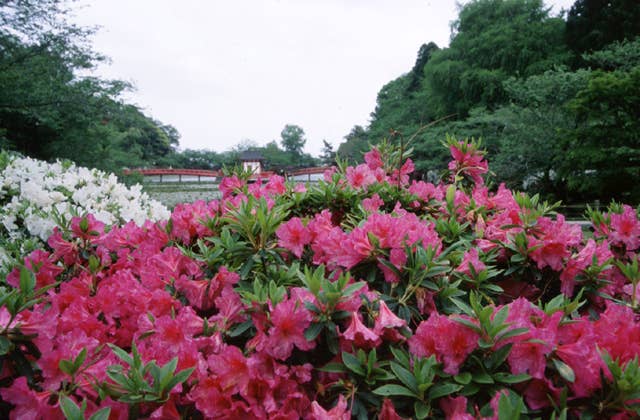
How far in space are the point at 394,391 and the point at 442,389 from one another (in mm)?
84

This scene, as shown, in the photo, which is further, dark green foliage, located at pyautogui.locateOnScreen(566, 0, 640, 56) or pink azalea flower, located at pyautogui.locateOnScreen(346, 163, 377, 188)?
dark green foliage, located at pyautogui.locateOnScreen(566, 0, 640, 56)

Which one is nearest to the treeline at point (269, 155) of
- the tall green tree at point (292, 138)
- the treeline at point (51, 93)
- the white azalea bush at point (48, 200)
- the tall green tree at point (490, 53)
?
the tall green tree at point (292, 138)

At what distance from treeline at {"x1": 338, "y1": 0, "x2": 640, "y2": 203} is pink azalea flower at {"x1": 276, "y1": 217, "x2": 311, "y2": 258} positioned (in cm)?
350

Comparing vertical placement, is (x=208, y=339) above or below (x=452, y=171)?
below

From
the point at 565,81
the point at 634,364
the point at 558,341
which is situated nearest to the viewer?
the point at 634,364

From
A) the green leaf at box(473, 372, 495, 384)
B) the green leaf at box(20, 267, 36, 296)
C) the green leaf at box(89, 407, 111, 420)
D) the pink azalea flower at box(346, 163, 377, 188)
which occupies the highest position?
the pink azalea flower at box(346, 163, 377, 188)

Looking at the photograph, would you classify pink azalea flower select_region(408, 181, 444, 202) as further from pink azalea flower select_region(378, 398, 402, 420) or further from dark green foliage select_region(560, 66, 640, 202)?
dark green foliage select_region(560, 66, 640, 202)

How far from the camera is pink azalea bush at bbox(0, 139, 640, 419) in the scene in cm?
76

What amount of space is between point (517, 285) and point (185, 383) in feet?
2.87

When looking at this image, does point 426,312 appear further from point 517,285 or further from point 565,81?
point 565,81

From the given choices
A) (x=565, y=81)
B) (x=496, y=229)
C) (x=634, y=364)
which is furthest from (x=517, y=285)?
(x=565, y=81)

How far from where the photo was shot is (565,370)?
75cm

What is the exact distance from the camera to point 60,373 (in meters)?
0.83

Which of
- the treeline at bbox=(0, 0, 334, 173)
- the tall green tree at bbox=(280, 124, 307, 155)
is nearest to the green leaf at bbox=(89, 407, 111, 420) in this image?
the treeline at bbox=(0, 0, 334, 173)
